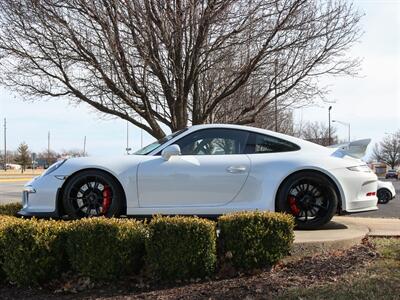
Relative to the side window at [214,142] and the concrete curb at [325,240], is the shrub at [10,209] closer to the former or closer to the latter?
the side window at [214,142]

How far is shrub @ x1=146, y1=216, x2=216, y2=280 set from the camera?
16.1ft

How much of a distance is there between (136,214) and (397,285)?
293cm

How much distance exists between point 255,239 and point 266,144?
5.53 ft

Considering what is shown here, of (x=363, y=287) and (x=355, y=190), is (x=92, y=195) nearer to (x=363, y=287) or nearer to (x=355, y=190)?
(x=355, y=190)

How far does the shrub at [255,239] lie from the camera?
4989 millimetres

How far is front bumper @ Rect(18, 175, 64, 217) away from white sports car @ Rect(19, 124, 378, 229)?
11mm

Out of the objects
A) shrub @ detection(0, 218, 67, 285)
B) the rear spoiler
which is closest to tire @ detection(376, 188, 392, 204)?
the rear spoiler

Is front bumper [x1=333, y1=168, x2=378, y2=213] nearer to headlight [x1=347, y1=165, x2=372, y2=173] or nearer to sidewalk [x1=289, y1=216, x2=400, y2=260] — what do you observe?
headlight [x1=347, y1=165, x2=372, y2=173]

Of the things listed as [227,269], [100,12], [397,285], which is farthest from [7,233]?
[100,12]

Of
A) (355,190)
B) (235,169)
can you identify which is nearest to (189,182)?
(235,169)

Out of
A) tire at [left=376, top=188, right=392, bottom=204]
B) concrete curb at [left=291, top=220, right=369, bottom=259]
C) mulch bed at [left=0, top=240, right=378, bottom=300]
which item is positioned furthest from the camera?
tire at [left=376, top=188, right=392, bottom=204]

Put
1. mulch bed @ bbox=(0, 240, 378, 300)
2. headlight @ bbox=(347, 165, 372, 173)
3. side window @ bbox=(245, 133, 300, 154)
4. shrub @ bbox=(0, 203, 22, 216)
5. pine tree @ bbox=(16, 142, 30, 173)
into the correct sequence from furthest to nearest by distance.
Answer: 1. pine tree @ bbox=(16, 142, 30, 173)
2. shrub @ bbox=(0, 203, 22, 216)
3. side window @ bbox=(245, 133, 300, 154)
4. headlight @ bbox=(347, 165, 372, 173)
5. mulch bed @ bbox=(0, 240, 378, 300)

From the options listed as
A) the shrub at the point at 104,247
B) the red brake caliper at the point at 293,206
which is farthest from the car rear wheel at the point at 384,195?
the shrub at the point at 104,247

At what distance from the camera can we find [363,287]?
4168mm
